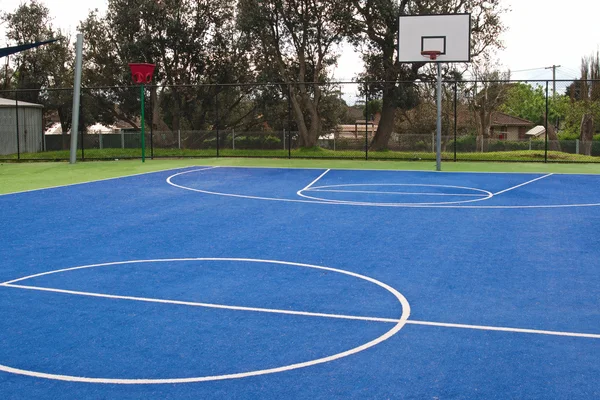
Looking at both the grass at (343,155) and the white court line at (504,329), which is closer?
the white court line at (504,329)

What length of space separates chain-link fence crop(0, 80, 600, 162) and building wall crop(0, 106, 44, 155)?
0.14 ft

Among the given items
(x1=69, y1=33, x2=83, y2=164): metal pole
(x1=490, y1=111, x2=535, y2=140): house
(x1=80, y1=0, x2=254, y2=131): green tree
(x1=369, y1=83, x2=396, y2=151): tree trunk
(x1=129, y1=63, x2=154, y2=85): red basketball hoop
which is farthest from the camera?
(x1=490, y1=111, x2=535, y2=140): house

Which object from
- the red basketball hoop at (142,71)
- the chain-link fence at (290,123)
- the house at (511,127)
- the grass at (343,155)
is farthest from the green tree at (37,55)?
the house at (511,127)

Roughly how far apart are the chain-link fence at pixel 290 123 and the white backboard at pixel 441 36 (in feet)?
8.60

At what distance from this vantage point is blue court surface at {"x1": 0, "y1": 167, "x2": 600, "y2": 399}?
4.07 meters

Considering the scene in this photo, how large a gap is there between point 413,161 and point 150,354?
60.4ft

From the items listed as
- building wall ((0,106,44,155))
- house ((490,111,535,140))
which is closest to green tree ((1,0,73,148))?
building wall ((0,106,44,155))

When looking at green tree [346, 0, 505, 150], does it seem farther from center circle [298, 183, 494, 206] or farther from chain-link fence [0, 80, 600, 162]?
center circle [298, 183, 494, 206]

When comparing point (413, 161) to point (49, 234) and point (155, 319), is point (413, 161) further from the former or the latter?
point (155, 319)

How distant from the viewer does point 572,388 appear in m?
3.91

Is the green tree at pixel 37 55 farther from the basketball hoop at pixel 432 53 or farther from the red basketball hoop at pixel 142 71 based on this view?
the basketball hoop at pixel 432 53

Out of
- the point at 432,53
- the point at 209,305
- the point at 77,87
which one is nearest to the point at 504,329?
the point at 209,305

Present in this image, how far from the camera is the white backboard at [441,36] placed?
1834 cm

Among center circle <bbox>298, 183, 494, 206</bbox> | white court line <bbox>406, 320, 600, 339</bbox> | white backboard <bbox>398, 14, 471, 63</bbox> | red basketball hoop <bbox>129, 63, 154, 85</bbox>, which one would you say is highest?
white backboard <bbox>398, 14, 471, 63</bbox>
